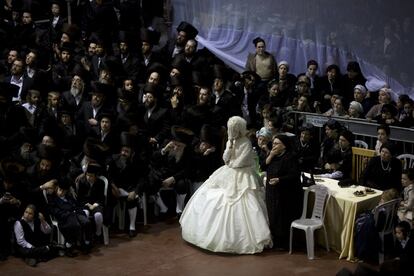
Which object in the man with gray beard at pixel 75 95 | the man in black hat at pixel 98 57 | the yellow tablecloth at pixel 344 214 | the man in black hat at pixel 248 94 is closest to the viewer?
the yellow tablecloth at pixel 344 214

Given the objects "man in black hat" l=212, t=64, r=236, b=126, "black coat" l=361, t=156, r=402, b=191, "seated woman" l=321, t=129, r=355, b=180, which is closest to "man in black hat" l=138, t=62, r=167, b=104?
"man in black hat" l=212, t=64, r=236, b=126

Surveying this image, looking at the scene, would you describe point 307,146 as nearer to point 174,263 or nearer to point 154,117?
point 154,117

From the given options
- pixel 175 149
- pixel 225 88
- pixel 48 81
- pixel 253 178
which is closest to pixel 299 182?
pixel 253 178

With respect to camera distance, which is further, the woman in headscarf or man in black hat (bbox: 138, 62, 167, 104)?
man in black hat (bbox: 138, 62, 167, 104)

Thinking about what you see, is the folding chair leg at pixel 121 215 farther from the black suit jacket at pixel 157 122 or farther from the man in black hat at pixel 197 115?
the man in black hat at pixel 197 115

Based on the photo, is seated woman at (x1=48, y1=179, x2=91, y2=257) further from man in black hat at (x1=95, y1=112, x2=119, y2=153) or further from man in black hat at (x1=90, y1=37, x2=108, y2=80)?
man in black hat at (x1=90, y1=37, x2=108, y2=80)

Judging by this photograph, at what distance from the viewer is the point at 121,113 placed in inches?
432

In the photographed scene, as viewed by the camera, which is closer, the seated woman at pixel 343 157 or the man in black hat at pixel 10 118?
the seated woman at pixel 343 157

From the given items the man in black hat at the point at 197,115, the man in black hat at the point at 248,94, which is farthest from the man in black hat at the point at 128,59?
the man in black hat at the point at 197,115

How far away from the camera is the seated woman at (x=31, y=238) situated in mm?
9141

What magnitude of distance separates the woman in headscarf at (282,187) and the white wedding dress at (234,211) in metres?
0.13

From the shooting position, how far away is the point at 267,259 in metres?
9.15

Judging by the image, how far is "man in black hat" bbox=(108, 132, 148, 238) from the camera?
1012 centimetres

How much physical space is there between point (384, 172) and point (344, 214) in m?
0.91
